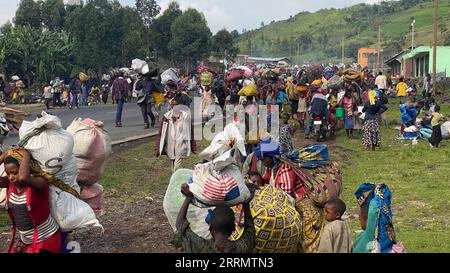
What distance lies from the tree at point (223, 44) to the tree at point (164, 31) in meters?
6.22

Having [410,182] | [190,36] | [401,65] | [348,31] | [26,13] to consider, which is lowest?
[410,182]

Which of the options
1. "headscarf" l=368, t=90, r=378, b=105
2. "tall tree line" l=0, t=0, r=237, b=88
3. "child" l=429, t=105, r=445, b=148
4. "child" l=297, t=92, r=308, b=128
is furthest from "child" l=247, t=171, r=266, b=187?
"tall tree line" l=0, t=0, r=237, b=88

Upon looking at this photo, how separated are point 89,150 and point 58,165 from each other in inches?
38.9

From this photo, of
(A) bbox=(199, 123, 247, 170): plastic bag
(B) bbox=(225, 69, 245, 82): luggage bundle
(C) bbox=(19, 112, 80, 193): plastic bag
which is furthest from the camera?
(B) bbox=(225, 69, 245, 82): luggage bundle

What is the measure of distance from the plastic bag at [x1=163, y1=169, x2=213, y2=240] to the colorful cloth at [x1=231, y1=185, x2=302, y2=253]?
25 centimetres

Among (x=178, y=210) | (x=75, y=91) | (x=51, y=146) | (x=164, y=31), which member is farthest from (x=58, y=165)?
(x=164, y=31)

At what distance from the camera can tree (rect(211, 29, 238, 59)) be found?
58.7m

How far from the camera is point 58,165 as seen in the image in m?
5.00

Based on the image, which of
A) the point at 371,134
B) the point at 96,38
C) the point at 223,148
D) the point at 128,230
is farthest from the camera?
the point at 96,38

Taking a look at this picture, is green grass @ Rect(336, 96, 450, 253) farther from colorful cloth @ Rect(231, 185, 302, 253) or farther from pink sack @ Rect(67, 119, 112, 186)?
pink sack @ Rect(67, 119, 112, 186)

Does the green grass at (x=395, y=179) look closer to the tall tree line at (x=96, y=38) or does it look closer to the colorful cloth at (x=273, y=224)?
the colorful cloth at (x=273, y=224)

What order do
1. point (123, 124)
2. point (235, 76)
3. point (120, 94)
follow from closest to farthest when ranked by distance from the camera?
point (120, 94) → point (235, 76) → point (123, 124)

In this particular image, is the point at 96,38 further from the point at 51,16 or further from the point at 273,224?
the point at 273,224
